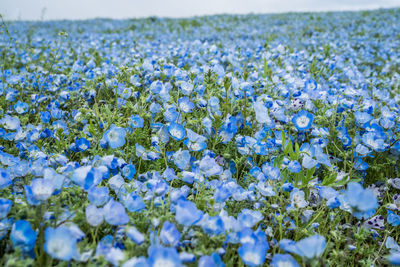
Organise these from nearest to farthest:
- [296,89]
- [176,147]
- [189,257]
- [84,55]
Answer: [189,257] → [176,147] → [296,89] → [84,55]

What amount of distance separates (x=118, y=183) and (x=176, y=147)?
533mm

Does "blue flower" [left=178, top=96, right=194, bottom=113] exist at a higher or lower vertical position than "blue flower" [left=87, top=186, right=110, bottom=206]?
higher

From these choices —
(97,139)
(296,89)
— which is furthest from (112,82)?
(296,89)

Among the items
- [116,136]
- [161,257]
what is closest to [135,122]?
[116,136]

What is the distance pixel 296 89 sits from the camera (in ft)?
8.57

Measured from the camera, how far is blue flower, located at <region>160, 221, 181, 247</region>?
45.9 inches

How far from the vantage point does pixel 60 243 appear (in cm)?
105

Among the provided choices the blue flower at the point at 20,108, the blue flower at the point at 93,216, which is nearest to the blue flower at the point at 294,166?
the blue flower at the point at 93,216

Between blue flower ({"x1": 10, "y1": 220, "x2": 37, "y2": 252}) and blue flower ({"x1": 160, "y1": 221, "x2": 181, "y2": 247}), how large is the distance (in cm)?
45

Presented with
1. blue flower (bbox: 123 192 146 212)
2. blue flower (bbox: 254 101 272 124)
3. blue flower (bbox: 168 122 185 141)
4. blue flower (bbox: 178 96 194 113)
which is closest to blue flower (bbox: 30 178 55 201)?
blue flower (bbox: 123 192 146 212)

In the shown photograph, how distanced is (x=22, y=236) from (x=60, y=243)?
16 cm

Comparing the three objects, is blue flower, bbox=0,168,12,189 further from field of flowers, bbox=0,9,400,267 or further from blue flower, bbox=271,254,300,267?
blue flower, bbox=271,254,300,267

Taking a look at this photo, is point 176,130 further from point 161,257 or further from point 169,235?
point 161,257

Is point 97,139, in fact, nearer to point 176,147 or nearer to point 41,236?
point 176,147
